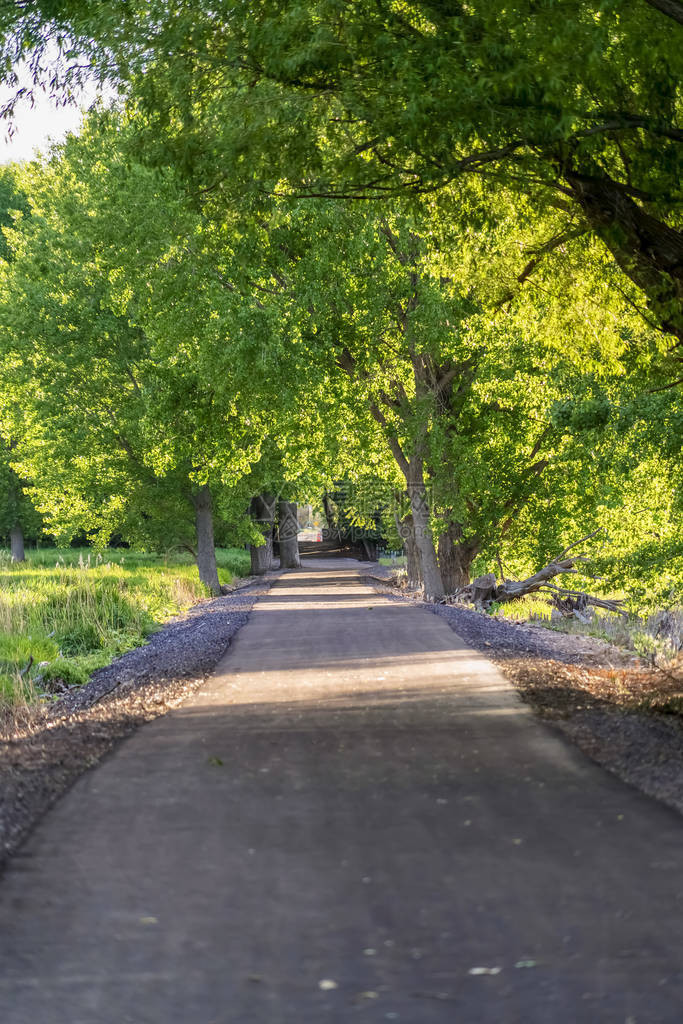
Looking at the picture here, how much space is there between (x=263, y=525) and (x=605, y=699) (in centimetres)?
4305

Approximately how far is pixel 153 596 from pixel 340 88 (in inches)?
682

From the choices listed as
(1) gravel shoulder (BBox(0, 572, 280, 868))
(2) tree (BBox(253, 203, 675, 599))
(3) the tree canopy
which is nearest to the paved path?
(1) gravel shoulder (BBox(0, 572, 280, 868))

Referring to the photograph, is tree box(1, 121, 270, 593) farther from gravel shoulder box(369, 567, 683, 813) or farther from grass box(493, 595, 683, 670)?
gravel shoulder box(369, 567, 683, 813)

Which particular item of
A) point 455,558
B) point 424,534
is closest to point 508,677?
point 424,534

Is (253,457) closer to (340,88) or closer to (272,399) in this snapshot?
(272,399)

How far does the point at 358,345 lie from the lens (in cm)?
2558

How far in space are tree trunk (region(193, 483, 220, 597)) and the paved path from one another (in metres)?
26.8

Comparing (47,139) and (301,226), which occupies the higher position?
(47,139)

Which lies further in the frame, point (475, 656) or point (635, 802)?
point (475, 656)

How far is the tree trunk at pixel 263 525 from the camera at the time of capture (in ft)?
175

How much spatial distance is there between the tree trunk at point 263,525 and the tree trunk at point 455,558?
2211cm

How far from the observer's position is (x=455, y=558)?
101 feet

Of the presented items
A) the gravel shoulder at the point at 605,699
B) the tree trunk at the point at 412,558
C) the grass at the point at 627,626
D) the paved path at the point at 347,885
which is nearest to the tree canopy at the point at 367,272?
the tree trunk at the point at 412,558

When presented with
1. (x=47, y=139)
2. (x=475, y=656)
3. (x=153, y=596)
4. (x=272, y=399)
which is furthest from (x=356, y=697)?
(x=47, y=139)
